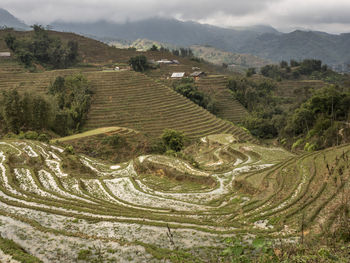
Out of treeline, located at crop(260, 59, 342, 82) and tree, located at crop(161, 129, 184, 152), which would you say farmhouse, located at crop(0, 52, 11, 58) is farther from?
treeline, located at crop(260, 59, 342, 82)

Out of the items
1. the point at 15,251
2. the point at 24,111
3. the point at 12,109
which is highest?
the point at 12,109

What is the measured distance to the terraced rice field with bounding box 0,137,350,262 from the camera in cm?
796

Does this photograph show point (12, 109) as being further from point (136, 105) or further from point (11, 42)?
point (11, 42)

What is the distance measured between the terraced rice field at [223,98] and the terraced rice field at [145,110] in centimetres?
1064

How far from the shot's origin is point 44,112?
2973 centimetres

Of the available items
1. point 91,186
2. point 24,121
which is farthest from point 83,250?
point 24,121

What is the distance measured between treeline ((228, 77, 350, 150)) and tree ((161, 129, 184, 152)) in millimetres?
13981

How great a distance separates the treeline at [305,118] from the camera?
2515 cm

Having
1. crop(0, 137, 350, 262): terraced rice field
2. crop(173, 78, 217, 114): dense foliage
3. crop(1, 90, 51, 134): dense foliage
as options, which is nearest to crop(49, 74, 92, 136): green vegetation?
crop(1, 90, 51, 134): dense foliage

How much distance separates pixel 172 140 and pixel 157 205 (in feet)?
57.3

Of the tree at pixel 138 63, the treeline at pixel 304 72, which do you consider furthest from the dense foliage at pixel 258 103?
the treeline at pixel 304 72

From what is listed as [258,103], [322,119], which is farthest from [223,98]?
[322,119]

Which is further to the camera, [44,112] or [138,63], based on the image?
[138,63]

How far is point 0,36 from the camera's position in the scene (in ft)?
236
